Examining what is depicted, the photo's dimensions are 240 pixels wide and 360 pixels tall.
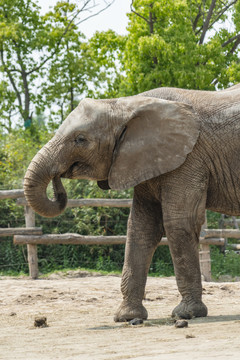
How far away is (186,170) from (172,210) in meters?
0.44

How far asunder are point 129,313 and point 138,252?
2.20ft

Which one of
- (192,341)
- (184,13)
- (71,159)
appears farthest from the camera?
(184,13)

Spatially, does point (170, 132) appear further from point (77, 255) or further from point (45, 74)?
point (45, 74)

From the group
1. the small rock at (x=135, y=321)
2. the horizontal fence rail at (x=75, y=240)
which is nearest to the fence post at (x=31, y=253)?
the horizontal fence rail at (x=75, y=240)

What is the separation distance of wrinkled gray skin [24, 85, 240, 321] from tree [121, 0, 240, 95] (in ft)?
35.2

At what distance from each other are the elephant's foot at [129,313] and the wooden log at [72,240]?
5594mm

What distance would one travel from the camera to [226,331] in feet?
19.4

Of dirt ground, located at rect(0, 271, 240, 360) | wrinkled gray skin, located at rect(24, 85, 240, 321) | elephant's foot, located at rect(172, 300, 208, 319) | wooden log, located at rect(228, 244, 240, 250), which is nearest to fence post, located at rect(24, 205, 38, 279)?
dirt ground, located at rect(0, 271, 240, 360)

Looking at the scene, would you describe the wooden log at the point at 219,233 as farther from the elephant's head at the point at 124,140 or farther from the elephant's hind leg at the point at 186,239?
the elephant's head at the point at 124,140

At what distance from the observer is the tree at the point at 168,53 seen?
1812cm

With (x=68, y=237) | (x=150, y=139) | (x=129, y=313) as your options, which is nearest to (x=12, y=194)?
(x=68, y=237)

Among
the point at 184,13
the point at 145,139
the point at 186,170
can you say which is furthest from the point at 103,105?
the point at 184,13

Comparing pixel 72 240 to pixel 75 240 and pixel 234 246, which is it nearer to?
pixel 75 240

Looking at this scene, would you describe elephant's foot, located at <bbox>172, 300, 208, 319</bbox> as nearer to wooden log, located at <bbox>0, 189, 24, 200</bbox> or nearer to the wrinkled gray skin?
the wrinkled gray skin
